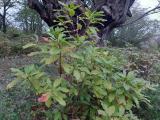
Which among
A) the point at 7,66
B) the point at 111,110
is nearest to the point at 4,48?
the point at 7,66

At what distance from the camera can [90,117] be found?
3.59m

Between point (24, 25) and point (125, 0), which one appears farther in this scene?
point (24, 25)

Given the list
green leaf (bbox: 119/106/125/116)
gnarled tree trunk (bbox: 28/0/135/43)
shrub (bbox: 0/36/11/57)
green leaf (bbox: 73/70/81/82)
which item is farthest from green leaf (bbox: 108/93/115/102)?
shrub (bbox: 0/36/11/57)

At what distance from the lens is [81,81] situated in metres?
3.45

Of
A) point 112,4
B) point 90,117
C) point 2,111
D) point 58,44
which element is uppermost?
point 112,4

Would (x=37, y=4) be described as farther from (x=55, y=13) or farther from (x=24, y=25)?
(x=24, y=25)

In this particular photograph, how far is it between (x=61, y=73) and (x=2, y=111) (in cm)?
239

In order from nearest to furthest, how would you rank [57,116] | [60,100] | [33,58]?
[60,100] < [57,116] < [33,58]

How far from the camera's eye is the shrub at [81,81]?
3219 millimetres

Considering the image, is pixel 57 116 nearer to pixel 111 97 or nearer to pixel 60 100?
pixel 60 100

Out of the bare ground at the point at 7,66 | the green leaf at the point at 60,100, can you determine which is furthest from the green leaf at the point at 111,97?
the bare ground at the point at 7,66

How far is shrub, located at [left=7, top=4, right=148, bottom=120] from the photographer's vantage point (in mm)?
3219

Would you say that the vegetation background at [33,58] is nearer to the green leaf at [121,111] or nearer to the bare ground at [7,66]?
the bare ground at [7,66]

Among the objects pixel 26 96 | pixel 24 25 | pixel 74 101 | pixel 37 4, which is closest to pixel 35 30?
pixel 24 25
